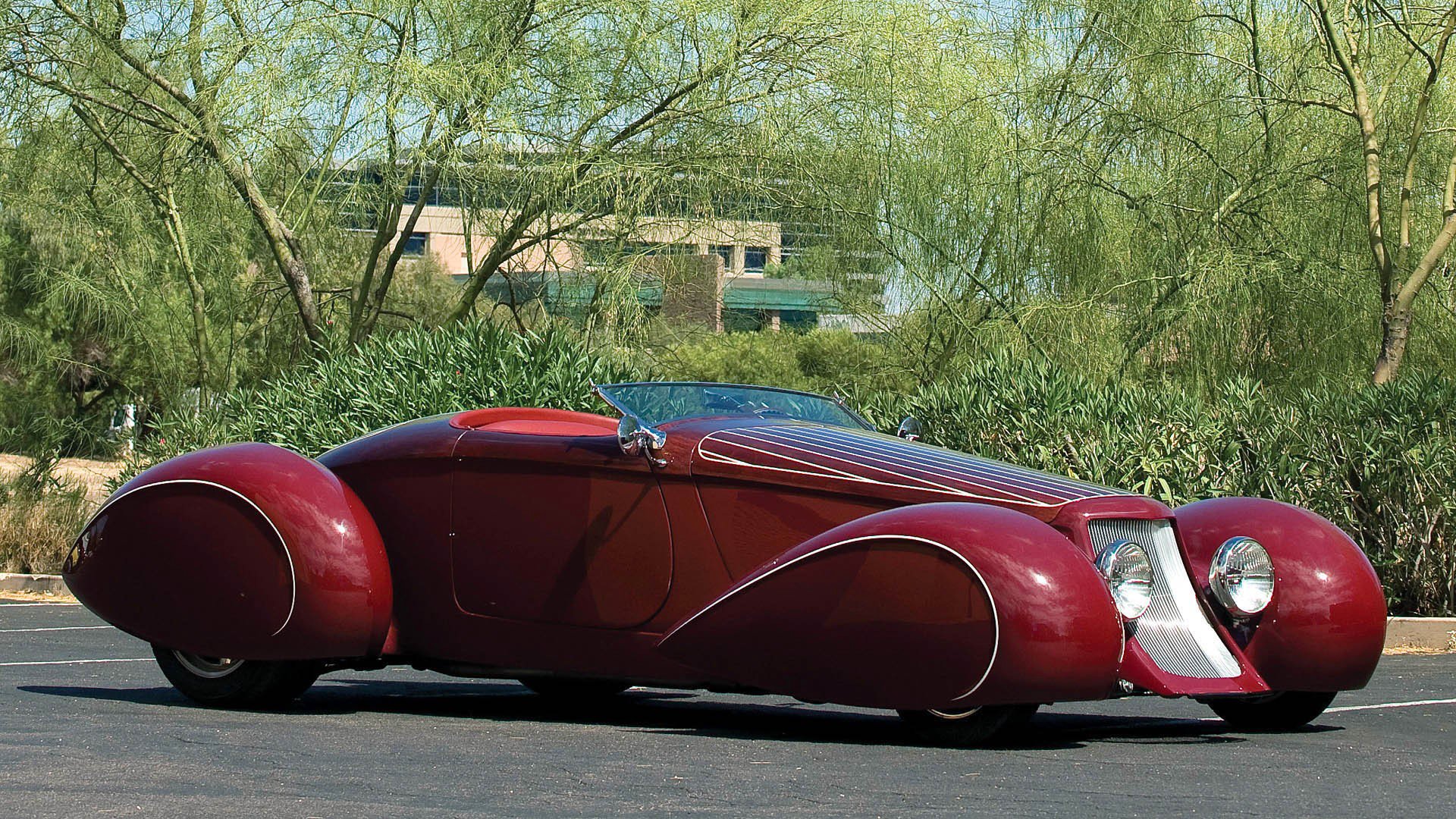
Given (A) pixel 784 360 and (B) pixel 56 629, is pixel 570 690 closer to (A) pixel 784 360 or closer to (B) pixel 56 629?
(B) pixel 56 629

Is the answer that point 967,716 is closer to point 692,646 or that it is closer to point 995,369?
point 692,646

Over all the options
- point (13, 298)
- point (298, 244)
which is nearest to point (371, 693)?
point (298, 244)

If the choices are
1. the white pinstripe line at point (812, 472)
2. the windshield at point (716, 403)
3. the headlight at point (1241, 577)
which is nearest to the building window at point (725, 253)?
the windshield at point (716, 403)

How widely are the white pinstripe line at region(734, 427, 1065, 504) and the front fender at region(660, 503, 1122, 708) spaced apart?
14.2 inches

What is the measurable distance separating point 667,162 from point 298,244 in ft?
15.3

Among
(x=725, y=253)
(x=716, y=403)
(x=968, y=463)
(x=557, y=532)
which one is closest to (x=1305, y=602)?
(x=968, y=463)

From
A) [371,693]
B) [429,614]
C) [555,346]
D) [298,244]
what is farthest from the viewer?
[298,244]

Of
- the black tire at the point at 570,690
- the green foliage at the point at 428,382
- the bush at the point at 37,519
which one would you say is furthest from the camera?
the bush at the point at 37,519

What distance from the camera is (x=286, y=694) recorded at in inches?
263

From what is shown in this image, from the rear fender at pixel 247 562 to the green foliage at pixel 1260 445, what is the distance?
6.02m

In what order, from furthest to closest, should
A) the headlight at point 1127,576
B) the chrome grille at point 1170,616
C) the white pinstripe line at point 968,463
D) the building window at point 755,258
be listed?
the building window at point 755,258, the white pinstripe line at point 968,463, the chrome grille at point 1170,616, the headlight at point 1127,576

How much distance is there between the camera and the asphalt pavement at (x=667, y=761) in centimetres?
418

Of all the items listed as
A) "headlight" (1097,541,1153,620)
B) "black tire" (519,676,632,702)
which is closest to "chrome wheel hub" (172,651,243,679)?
"black tire" (519,676,632,702)

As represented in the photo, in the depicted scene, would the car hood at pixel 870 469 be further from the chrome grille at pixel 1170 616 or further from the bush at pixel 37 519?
the bush at pixel 37 519
